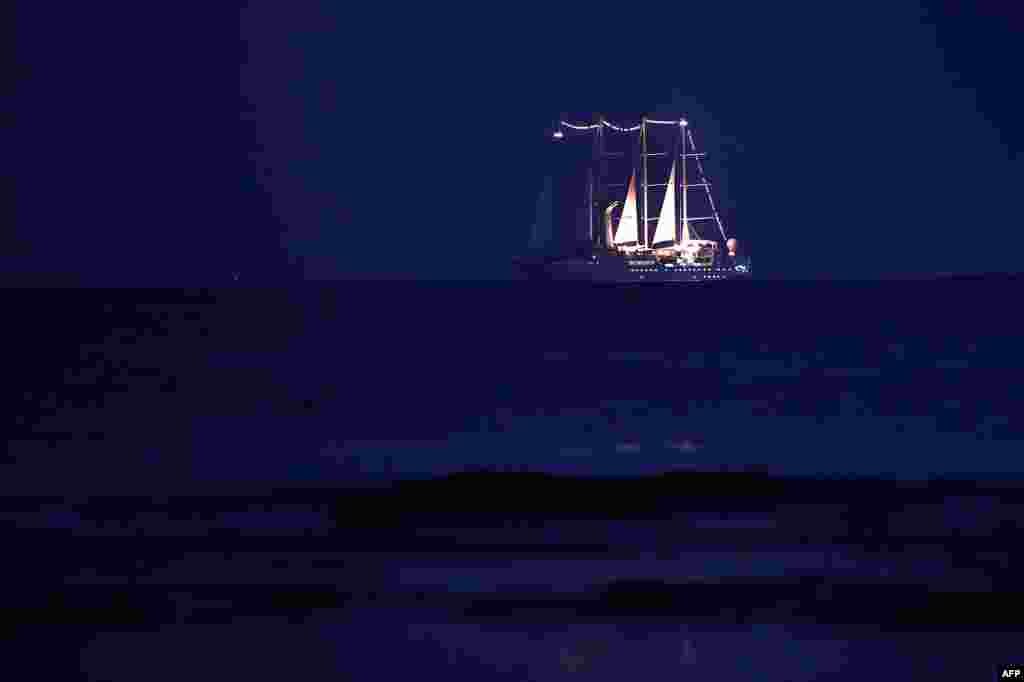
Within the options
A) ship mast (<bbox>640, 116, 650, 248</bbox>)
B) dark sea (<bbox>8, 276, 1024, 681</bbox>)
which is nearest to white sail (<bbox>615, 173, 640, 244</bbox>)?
ship mast (<bbox>640, 116, 650, 248</bbox>)

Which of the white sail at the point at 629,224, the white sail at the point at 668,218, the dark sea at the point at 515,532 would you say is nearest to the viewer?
the dark sea at the point at 515,532

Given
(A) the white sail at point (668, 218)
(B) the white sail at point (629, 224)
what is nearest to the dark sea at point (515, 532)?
(A) the white sail at point (668, 218)

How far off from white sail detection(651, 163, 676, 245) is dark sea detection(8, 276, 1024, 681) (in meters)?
66.3

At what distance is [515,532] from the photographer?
929cm

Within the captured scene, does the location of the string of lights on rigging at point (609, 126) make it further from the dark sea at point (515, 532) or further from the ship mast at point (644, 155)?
the dark sea at point (515, 532)

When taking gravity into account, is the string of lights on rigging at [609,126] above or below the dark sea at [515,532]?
above

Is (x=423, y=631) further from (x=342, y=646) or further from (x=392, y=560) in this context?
(x=392, y=560)

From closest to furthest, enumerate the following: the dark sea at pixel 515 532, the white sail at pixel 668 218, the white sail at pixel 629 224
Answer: the dark sea at pixel 515 532 < the white sail at pixel 668 218 < the white sail at pixel 629 224

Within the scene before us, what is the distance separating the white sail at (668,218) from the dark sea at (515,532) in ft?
218

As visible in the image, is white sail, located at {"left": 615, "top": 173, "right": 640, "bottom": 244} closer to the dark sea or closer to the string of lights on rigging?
the string of lights on rigging

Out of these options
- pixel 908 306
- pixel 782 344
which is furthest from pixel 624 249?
pixel 782 344

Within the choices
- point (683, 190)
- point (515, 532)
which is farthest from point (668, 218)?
point (515, 532)

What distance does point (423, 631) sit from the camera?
21.8ft

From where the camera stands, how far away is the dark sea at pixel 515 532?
6355 mm
